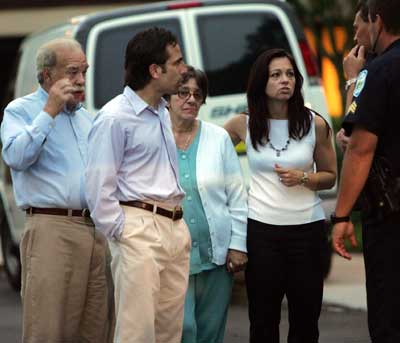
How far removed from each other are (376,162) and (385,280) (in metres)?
0.52

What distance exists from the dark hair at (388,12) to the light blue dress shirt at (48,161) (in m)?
1.78

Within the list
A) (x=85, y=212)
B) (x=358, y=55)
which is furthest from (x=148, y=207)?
(x=358, y=55)

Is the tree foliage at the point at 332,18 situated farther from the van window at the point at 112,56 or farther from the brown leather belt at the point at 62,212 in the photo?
the brown leather belt at the point at 62,212

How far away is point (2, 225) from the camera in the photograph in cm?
1371

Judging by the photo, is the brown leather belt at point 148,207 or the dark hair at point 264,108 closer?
the brown leather belt at point 148,207

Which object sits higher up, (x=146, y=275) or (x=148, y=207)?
(x=148, y=207)

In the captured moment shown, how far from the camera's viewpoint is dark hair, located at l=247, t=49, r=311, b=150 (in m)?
7.39

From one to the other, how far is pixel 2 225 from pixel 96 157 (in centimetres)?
737

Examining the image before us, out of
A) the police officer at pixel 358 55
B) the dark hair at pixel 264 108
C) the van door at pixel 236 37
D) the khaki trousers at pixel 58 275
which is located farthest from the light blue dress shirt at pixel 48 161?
the van door at pixel 236 37

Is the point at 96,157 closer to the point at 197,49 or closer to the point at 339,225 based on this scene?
the point at 339,225

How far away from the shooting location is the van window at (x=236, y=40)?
1155 cm

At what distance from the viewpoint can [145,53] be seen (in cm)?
659

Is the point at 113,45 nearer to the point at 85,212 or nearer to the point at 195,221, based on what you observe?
the point at 195,221

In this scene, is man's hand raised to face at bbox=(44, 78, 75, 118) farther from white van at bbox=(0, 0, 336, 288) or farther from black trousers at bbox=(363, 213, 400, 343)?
white van at bbox=(0, 0, 336, 288)
